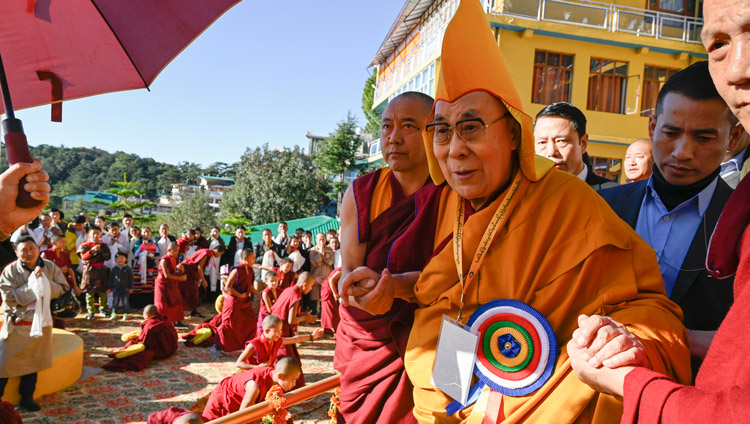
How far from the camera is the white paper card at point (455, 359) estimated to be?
1.29 metres

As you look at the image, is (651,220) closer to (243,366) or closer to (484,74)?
(484,74)

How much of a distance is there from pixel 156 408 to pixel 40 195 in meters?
4.65

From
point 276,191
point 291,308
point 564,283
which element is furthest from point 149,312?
point 276,191

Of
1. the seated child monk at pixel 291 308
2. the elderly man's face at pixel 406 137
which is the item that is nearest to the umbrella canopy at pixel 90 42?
the elderly man's face at pixel 406 137

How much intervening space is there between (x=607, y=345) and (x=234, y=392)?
4.06 m

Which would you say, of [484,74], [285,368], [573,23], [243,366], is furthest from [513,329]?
[573,23]

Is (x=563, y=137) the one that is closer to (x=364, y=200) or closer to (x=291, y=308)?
(x=364, y=200)

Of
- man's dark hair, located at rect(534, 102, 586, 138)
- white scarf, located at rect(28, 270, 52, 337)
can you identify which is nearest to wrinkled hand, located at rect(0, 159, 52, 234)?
man's dark hair, located at rect(534, 102, 586, 138)

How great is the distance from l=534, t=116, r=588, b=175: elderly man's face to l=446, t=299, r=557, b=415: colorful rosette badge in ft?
4.85

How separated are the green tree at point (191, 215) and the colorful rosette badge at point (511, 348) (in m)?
29.1

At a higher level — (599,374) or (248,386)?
(599,374)

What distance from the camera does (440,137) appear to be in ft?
4.76

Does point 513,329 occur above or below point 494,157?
below

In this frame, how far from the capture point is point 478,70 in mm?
1379
